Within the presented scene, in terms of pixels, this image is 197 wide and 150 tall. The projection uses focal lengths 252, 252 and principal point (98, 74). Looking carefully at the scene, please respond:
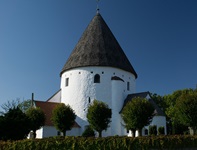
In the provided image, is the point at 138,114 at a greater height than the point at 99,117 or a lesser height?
greater

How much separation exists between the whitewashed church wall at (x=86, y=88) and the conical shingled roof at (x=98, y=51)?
2.95ft

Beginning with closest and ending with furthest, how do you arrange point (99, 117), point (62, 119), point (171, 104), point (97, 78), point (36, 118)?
point (99, 117), point (62, 119), point (36, 118), point (97, 78), point (171, 104)

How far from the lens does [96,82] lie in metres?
36.7

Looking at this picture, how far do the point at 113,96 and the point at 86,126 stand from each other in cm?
576

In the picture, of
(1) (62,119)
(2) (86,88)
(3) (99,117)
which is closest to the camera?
(3) (99,117)

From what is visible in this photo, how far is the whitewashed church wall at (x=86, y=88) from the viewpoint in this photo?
1425 inches

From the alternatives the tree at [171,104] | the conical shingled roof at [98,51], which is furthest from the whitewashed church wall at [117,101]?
the tree at [171,104]

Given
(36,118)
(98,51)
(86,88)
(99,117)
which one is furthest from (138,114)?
(98,51)

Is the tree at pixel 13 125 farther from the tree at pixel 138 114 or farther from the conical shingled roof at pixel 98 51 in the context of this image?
the conical shingled roof at pixel 98 51

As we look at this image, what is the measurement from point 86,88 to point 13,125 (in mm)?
16336

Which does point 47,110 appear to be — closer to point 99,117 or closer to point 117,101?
point 117,101

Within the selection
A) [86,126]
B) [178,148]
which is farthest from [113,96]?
[178,148]

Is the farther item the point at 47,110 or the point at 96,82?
the point at 96,82

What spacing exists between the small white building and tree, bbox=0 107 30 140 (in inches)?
461
